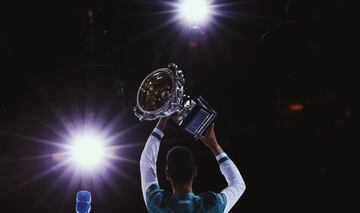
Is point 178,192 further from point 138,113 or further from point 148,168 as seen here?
point 138,113

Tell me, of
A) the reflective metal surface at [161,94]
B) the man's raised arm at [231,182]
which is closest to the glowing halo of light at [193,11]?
the reflective metal surface at [161,94]

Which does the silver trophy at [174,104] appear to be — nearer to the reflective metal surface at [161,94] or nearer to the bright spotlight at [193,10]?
the reflective metal surface at [161,94]

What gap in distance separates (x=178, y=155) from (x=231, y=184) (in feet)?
1.52

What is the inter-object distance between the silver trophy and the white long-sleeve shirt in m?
0.23

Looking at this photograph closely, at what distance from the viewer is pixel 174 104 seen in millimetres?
2924

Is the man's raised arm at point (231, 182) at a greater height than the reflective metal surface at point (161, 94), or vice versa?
the reflective metal surface at point (161, 94)

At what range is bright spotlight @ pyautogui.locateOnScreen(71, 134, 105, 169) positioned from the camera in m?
4.65

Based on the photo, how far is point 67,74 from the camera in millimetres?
4746

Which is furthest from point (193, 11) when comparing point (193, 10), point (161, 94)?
point (161, 94)

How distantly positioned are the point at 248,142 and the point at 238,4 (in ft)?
5.80

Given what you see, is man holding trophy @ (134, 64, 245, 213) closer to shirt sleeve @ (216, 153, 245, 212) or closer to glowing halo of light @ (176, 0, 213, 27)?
shirt sleeve @ (216, 153, 245, 212)

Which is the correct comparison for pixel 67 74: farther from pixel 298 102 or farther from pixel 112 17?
pixel 298 102

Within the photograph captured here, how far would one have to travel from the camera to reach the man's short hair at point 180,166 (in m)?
2.54

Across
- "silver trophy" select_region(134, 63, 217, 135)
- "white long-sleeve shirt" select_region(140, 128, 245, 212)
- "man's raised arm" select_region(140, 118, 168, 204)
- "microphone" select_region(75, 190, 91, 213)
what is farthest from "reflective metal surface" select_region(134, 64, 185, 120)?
"microphone" select_region(75, 190, 91, 213)
